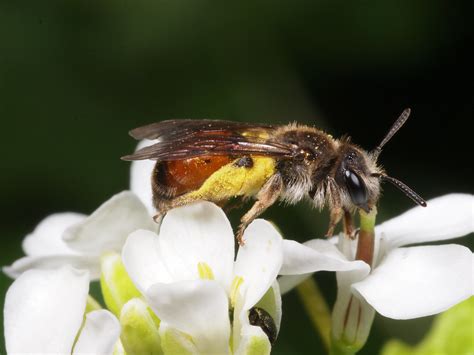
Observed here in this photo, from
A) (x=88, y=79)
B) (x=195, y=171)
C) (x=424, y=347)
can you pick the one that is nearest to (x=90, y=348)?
(x=195, y=171)

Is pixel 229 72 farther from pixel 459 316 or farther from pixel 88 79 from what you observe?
pixel 459 316

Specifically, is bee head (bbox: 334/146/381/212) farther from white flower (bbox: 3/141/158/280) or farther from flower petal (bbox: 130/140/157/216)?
flower petal (bbox: 130/140/157/216)

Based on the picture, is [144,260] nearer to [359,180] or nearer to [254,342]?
[254,342]

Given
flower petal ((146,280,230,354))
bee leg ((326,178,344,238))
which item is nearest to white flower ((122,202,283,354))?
flower petal ((146,280,230,354))

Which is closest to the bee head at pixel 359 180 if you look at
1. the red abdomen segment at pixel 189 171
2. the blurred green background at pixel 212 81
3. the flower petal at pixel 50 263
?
the red abdomen segment at pixel 189 171

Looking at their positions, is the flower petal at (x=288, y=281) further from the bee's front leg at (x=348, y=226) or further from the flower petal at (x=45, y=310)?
the flower petal at (x=45, y=310)

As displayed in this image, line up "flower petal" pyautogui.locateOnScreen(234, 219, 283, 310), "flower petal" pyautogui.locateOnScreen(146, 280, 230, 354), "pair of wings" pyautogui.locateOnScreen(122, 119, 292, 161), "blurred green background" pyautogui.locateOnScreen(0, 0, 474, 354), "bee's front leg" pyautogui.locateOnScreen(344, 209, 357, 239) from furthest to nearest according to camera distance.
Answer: "blurred green background" pyautogui.locateOnScreen(0, 0, 474, 354) → "bee's front leg" pyautogui.locateOnScreen(344, 209, 357, 239) → "pair of wings" pyautogui.locateOnScreen(122, 119, 292, 161) → "flower petal" pyautogui.locateOnScreen(234, 219, 283, 310) → "flower petal" pyautogui.locateOnScreen(146, 280, 230, 354)
